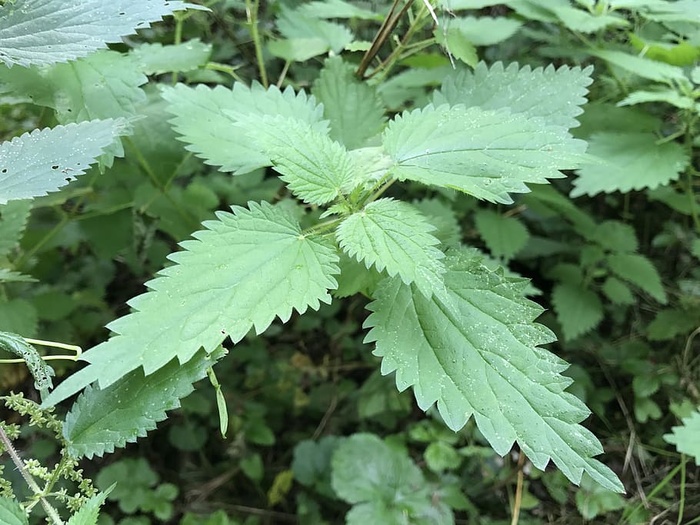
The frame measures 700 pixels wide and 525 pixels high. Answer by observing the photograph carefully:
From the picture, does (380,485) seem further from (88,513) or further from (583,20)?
(583,20)

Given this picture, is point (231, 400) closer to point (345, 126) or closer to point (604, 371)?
point (345, 126)

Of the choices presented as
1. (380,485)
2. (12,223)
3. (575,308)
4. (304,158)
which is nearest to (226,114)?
(304,158)

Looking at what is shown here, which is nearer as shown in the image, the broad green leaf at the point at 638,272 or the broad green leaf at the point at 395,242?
the broad green leaf at the point at 395,242

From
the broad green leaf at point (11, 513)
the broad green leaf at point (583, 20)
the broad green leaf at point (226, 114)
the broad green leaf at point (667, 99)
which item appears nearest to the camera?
the broad green leaf at point (11, 513)

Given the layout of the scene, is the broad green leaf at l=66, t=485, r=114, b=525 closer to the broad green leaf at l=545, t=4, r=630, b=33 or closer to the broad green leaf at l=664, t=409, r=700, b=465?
the broad green leaf at l=664, t=409, r=700, b=465

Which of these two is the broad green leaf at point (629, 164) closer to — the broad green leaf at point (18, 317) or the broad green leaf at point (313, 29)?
the broad green leaf at point (313, 29)

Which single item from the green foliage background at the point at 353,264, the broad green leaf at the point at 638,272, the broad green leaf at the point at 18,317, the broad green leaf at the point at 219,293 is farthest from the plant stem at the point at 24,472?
the broad green leaf at the point at 638,272
